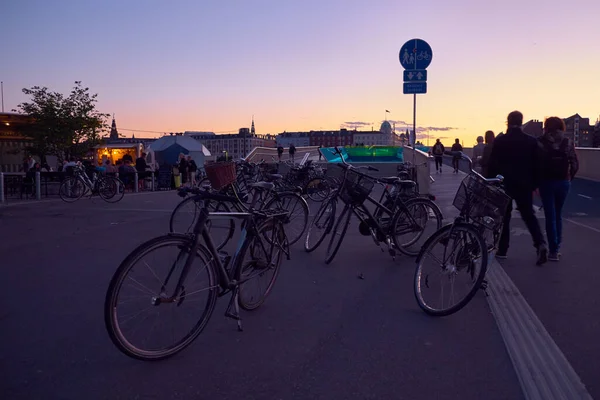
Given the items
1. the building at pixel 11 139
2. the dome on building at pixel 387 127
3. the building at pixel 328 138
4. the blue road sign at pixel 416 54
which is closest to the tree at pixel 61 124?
the building at pixel 11 139

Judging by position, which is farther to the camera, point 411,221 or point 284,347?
point 411,221

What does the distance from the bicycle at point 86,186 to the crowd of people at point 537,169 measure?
1081cm

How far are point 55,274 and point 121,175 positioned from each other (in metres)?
14.3

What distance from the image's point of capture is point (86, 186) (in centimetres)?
1533

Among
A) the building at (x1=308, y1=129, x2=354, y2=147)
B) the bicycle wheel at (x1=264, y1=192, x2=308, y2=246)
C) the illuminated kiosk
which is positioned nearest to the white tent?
the illuminated kiosk

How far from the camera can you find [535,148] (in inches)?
255

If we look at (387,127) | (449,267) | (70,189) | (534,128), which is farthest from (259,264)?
(387,127)

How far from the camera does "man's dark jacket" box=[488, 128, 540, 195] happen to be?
6.50 meters

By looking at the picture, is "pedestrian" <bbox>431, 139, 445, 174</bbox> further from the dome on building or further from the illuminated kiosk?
the dome on building

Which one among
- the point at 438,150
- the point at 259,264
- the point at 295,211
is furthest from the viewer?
the point at 438,150

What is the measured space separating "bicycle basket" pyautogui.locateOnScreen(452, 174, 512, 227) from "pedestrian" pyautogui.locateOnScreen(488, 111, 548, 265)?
4.84 feet

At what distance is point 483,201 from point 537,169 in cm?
191

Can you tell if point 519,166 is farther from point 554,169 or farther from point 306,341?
point 306,341

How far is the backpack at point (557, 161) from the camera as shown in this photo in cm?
670
